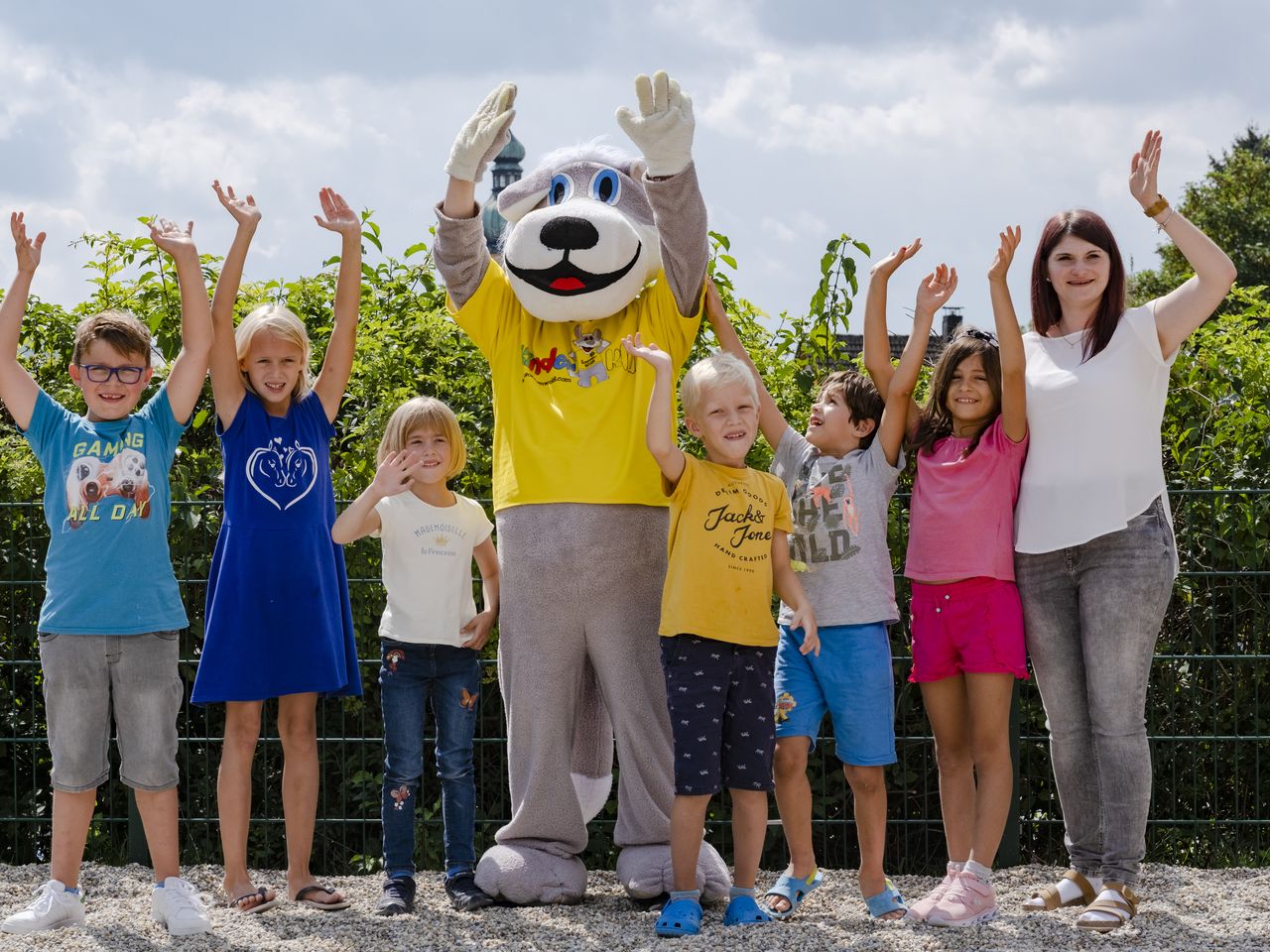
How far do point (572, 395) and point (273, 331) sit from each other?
96 centimetres

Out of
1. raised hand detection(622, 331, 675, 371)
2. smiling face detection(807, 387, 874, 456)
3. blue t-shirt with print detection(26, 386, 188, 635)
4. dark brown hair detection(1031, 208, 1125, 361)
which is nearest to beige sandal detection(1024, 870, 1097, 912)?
smiling face detection(807, 387, 874, 456)

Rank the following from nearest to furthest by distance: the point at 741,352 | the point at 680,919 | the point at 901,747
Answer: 1. the point at 680,919
2. the point at 741,352
3. the point at 901,747

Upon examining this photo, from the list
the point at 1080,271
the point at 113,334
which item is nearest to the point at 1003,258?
the point at 1080,271

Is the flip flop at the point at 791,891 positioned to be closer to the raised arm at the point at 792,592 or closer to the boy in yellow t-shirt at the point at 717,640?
the boy in yellow t-shirt at the point at 717,640

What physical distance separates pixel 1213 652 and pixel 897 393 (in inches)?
71.0

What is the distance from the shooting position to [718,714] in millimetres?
4004

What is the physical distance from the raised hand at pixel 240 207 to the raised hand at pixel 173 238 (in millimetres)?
157

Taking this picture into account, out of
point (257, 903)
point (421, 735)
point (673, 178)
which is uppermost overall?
point (673, 178)

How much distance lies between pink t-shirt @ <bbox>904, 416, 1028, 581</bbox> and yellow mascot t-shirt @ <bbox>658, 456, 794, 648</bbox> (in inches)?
19.2

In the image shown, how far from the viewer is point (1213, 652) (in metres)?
5.19

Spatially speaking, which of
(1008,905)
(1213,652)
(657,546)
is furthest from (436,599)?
(1213,652)

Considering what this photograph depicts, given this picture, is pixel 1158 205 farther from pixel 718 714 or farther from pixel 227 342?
pixel 227 342

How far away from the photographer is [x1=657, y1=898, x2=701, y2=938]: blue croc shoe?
13.0 feet

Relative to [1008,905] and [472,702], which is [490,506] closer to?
[472,702]
